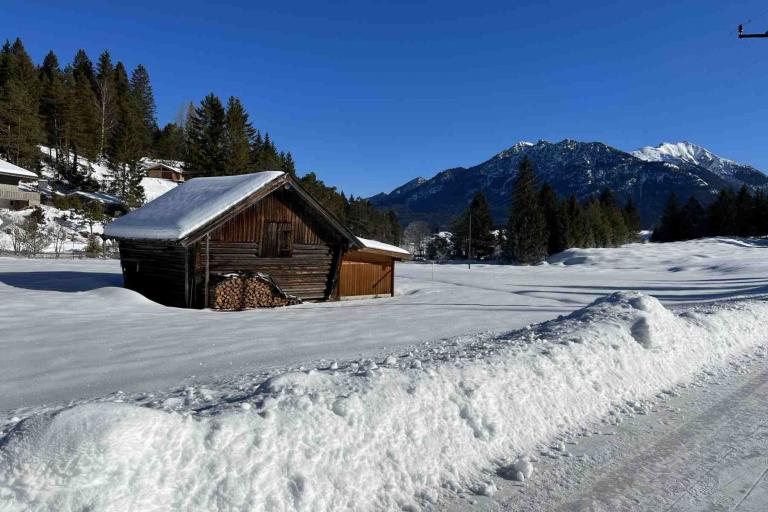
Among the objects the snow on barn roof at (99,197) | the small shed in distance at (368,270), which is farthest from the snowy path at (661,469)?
the snow on barn roof at (99,197)

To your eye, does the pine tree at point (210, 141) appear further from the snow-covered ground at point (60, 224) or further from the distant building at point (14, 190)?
the distant building at point (14, 190)

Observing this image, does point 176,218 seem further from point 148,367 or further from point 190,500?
point 190,500

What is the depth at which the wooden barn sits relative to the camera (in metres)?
16.4

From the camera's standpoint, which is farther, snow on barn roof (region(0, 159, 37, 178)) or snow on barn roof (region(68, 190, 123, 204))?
snow on barn roof (region(68, 190, 123, 204))

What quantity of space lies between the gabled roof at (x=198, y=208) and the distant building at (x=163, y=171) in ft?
174

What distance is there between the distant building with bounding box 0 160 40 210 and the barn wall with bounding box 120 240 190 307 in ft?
106

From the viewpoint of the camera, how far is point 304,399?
4266mm

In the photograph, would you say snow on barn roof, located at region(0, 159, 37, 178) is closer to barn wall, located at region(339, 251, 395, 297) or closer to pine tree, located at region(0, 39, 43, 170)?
pine tree, located at region(0, 39, 43, 170)

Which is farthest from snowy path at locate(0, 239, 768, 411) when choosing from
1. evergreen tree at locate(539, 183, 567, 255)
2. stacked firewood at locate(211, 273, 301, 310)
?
evergreen tree at locate(539, 183, 567, 255)

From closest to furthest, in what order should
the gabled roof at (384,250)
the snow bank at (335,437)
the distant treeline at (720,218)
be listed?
the snow bank at (335,437) < the gabled roof at (384,250) < the distant treeline at (720,218)

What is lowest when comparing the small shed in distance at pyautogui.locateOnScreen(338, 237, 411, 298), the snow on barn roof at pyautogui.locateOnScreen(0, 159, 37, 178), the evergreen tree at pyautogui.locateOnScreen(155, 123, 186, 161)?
the small shed in distance at pyautogui.locateOnScreen(338, 237, 411, 298)

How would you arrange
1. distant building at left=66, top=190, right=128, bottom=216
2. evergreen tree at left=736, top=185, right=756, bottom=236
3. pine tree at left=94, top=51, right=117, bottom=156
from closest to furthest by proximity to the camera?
distant building at left=66, top=190, right=128, bottom=216
pine tree at left=94, top=51, right=117, bottom=156
evergreen tree at left=736, top=185, right=756, bottom=236

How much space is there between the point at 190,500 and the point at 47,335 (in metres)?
8.33

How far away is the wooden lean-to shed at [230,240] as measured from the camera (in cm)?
1631
